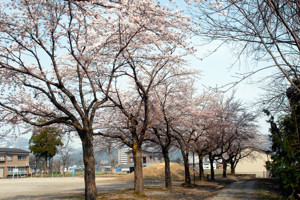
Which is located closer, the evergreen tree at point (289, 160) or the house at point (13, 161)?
the evergreen tree at point (289, 160)

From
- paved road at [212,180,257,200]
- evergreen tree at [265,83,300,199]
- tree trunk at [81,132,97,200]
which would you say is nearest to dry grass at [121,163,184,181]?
paved road at [212,180,257,200]

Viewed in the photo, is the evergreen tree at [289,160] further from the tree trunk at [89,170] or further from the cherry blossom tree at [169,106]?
the cherry blossom tree at [169,106]

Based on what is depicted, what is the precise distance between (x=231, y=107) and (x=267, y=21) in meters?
25.7

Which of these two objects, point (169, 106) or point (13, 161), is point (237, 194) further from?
point (13, 161)

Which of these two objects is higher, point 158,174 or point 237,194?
point 237,194

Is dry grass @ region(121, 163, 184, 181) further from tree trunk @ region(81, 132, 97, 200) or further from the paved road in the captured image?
tree trunk @ region(81, 132, 97, 200)

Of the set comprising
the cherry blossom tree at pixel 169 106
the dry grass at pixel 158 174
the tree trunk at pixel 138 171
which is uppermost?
the cherry blossom tree at pixel 169 106

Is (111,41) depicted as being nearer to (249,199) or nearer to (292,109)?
(292,109)

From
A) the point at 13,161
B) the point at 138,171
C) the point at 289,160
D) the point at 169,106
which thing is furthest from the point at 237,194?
the point at 13,161

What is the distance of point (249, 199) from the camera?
13.7m

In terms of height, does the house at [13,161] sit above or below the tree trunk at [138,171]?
below

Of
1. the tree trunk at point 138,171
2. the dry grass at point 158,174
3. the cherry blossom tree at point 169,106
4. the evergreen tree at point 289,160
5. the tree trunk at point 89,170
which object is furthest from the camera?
the dry grass at point 158,174

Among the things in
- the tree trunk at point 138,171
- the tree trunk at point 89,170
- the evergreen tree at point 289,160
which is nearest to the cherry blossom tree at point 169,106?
the tree trunk at point 138,171

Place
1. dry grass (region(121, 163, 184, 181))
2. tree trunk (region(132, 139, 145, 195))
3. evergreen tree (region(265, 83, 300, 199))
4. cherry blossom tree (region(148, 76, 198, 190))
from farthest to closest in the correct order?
dry grass (region(121, 163, 184, 181))
cherry blossom tree (region(148, 76, 198, 190))
tree trunk (region(132, 139, 145, 195))
evergreen tree (region(265, 83, 300, 199))
